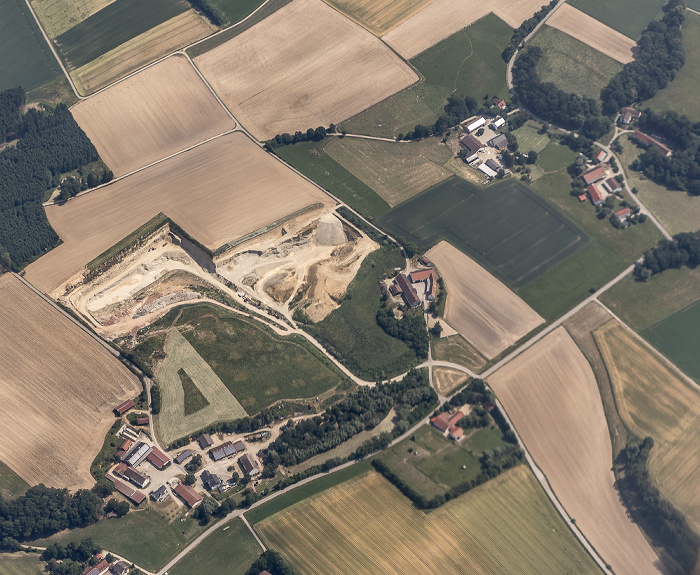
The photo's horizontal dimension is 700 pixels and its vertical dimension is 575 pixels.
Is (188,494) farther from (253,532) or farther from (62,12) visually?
(62,12)

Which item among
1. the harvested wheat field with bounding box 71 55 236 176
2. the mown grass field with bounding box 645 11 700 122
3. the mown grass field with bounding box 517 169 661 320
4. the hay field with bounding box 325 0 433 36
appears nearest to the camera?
the mown grass field with bounding box 517 169 661 320

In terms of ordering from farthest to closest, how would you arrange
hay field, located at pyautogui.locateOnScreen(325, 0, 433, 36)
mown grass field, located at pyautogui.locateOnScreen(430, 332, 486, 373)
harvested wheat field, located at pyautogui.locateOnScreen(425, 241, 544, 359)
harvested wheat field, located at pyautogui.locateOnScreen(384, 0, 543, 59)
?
hay field, located at pyautogui.locateOnScreen(325, 0, 433, 36) < harvested wheat field, located at pyautogui.locateOnScreen(384, 0, 543, 59) < harvested wheat field, located at pyautogui.locateOnScreen(425, 241, 544, 359) < mown grass field, located at pyautogui.locateOnScreen(430, 332, 486, 373)

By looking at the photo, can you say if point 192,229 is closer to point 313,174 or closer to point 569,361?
point 313,174

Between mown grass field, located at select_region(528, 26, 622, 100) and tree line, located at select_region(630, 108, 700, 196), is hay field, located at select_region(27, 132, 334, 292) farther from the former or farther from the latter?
tree line, located at select_region(630, 108, 700, 196)

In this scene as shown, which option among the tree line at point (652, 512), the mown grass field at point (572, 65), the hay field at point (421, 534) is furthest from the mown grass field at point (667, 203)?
the hay field at point (421, 534)

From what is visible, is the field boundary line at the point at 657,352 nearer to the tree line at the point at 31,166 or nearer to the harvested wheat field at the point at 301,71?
the harvested wheat field at the point at 301,71

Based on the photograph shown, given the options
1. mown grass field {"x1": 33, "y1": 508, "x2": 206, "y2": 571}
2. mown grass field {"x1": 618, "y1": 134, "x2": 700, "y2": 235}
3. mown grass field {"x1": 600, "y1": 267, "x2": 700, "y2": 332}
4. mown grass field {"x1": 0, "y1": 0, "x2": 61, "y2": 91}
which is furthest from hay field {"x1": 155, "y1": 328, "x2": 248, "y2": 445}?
mown grass field {"x1": 618, "y1": 134, "x2": 700, "y2": 235}

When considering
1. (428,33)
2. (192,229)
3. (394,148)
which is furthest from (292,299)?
(428,33)
